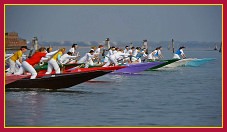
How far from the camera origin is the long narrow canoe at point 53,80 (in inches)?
997

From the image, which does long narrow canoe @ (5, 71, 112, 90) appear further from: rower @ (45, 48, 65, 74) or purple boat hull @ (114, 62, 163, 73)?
purple boat hull @ (114, 62, 163, 73)

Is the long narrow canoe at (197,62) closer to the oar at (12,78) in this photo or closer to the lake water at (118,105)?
the lake water at (118,105)

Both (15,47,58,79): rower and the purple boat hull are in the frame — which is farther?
the purple boat hull

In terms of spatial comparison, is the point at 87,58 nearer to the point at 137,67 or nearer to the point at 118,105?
the point at 137,67

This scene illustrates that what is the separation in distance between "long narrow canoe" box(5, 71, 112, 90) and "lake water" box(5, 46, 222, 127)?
0.30m

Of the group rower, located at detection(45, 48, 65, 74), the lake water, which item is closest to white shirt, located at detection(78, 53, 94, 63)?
the lake water

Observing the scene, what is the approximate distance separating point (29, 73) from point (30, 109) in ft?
16.0

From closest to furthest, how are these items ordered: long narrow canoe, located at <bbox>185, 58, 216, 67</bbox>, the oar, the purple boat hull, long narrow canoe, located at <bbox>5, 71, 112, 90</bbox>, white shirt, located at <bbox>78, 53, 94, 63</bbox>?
the oar
long narrow canoe, located at <bbox>5, 71, 112, 90</bbox>
white shirt, located at <bbox>78, 53, 94, 63</bbox>
the purple boat hull
long narrow canoe, located at <bbox>185, 58, 216, 67</bbox>

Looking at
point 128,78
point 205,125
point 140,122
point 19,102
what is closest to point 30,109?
point 19,102

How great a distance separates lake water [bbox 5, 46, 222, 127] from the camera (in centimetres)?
1878

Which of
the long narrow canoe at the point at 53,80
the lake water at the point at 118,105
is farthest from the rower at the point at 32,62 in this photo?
the lake water at the point at 118,105

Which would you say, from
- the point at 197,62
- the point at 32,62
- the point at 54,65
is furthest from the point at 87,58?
the point at 197,62

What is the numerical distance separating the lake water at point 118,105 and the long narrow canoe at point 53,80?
30 centimetres

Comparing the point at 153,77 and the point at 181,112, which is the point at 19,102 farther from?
the point at 153,77
